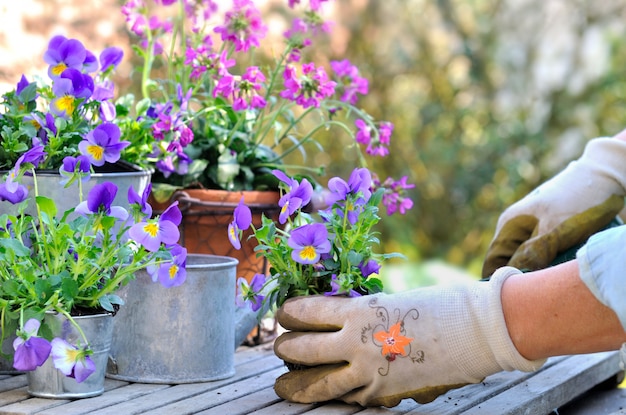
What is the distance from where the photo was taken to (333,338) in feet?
4.56

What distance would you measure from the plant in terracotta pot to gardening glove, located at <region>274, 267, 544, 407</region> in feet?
0.17

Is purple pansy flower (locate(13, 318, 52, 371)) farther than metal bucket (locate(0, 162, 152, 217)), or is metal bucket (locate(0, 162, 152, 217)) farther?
metal bucket (locate(0, 162, 152, 217))

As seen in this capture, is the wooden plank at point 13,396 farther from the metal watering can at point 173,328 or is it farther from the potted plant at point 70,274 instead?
the metal watering can at point 173,328

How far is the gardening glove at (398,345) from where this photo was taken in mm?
1340

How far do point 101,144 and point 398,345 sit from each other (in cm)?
57

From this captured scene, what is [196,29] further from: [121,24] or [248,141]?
[121,24]

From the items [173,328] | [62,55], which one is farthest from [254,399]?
[62,55]

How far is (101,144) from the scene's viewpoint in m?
1.41

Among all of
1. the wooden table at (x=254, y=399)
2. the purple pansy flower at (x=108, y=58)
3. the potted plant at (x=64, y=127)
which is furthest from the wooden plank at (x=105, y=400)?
the purple pansy flower at (x=108, y=58)

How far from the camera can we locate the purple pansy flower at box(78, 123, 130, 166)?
4.59 feet

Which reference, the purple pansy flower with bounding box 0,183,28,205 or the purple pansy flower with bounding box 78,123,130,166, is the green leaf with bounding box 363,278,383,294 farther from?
the purple pansy flower with bounding box 0,183,28,205

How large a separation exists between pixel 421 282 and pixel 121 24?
6.39ft

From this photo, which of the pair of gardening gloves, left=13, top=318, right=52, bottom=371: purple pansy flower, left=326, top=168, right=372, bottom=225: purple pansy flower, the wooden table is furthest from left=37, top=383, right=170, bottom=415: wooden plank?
left=326, top=168, right=372, bottom=225: purple pansy flower

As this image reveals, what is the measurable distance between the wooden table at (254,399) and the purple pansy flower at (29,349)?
0.11 m
